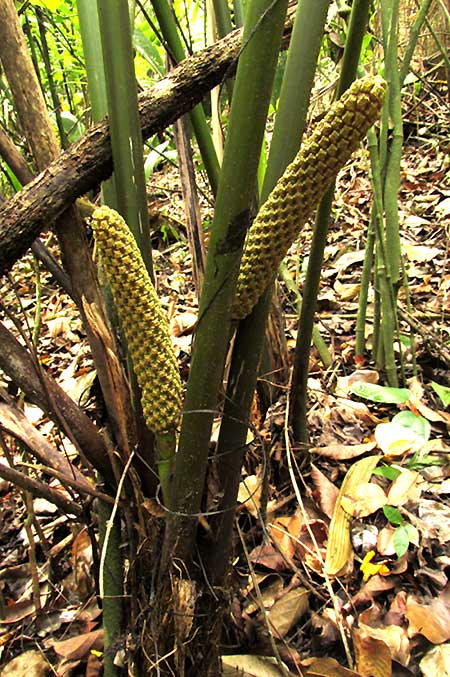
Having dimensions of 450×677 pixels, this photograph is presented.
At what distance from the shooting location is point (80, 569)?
4.22ft

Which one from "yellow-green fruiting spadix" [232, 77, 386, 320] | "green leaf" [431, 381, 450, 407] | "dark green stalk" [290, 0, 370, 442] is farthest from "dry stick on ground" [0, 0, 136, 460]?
"green leaf" [431, 381, 450, 407]

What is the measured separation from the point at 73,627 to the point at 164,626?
46 cm

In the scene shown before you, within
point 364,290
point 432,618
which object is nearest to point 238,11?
point 364,290

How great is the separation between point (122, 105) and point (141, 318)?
1.06 ft

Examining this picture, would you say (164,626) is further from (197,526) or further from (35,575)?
(35,575)

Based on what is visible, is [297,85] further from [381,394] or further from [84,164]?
[381,394]

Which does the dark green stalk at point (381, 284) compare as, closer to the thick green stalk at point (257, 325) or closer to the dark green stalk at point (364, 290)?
the dark green stalk at point (364, 290)

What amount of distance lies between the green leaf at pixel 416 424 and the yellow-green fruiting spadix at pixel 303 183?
2.77 feet

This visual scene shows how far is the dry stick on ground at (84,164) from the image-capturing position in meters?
0.85

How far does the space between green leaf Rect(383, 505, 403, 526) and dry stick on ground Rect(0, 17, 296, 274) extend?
913mm

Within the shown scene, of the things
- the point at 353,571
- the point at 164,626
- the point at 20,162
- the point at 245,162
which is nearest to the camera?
the point at 245,162

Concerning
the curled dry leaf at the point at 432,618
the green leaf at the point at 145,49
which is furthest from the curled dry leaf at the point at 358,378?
the green leaf at the point at 145,49

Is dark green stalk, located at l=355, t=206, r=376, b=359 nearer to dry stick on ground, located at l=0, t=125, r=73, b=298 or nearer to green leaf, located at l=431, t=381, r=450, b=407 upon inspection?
green leaf, located at l=431, t=381, r=450, b=407

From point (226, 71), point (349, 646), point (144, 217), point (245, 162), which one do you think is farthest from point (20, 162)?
point (349, 646)
